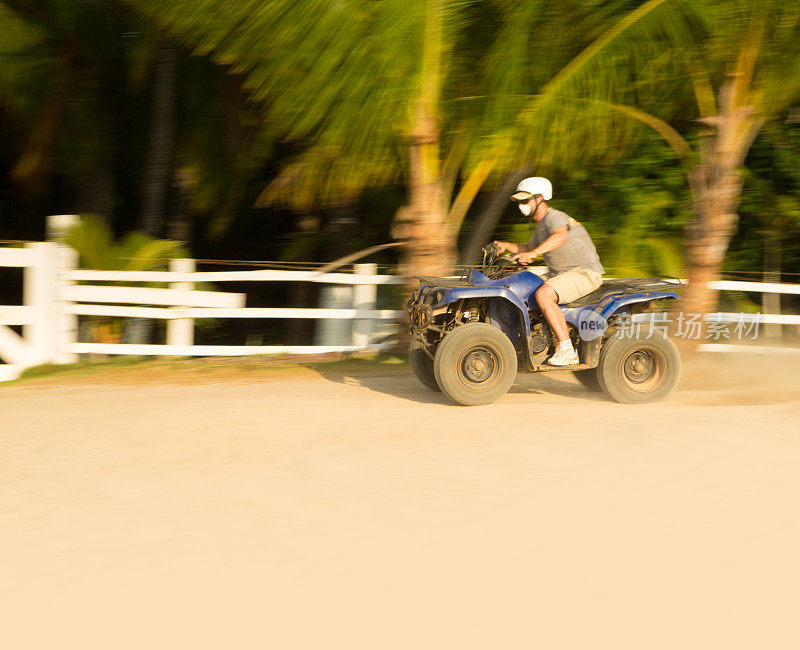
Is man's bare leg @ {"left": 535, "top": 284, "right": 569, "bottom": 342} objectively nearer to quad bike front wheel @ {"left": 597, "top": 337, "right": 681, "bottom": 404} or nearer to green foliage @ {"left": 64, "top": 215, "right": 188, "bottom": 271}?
quad bike front wheel @ {"left": 597, "top": 337, "right": 681, "bottom": 404}

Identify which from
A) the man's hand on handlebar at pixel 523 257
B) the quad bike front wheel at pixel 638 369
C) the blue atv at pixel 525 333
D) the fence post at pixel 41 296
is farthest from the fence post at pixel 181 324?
the quad bike front wheel at pixel 638 369

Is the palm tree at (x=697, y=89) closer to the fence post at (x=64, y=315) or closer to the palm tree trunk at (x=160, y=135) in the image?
the fence post at (x=64, y=315)

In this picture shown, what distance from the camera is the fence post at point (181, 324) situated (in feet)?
32.7

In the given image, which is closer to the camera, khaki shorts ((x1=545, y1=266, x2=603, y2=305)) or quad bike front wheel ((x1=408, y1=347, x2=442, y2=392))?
khaki shorts ((x1=545, y1=266, x2=603, y2=305))

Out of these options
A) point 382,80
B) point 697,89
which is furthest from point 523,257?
point 697,89

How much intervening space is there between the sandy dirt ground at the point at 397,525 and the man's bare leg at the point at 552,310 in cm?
60

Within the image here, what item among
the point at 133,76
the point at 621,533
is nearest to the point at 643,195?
the point at 133,76

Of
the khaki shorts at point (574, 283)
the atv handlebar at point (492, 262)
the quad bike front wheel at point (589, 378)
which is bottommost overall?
the quad bike front wheel at point (589, 378)

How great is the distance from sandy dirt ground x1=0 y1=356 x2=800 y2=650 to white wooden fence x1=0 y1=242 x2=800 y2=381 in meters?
2.04

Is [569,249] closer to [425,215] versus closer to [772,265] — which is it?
[425,215]

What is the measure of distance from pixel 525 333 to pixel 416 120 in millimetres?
2543

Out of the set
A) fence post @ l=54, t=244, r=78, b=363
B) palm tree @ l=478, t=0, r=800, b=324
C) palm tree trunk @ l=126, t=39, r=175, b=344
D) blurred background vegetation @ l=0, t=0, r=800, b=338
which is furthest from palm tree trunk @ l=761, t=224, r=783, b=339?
fence post @ l=54, t=244, r=78, b=363

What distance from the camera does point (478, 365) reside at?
24.7 feet

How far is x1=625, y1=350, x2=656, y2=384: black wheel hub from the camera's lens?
7840 mm
